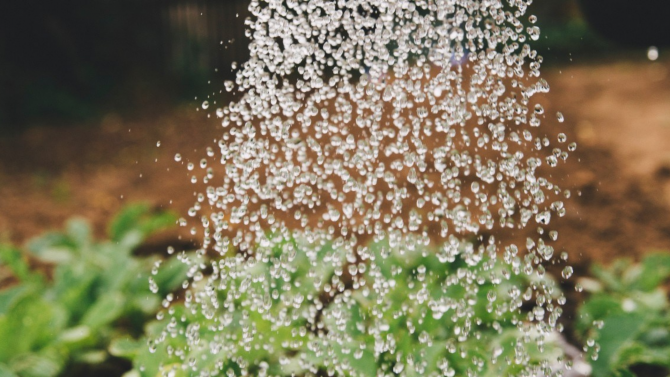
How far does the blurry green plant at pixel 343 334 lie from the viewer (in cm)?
172

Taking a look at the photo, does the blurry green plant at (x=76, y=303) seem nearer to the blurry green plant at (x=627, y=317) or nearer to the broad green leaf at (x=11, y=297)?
the broad green leaf at (x=11, y=297)

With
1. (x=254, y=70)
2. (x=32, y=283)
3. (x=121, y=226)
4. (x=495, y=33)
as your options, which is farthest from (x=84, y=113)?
(x=495, y=33)

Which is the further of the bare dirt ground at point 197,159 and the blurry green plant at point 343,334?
the bare dirt ground at point 197,159

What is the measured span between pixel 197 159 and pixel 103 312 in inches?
107

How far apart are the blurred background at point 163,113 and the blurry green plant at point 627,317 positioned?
0.25 meters

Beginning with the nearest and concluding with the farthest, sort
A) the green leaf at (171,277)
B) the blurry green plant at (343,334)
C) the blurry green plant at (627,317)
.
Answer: the blurry green plant at (343,334), the blurry green plant at (627,317), the green leaf at (171,277)

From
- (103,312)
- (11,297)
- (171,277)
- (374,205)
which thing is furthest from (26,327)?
(374,205)

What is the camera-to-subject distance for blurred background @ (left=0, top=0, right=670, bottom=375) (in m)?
3.10

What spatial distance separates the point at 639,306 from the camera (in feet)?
7.35

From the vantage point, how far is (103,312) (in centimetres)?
212

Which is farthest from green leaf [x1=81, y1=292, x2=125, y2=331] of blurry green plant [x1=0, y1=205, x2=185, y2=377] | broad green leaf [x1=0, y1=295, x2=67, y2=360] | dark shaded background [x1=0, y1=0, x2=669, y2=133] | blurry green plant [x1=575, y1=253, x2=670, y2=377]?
dark shaded background [x1=0, y1=0, x2=669, y2=133]

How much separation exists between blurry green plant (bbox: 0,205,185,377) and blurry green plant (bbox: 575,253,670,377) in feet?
4.49

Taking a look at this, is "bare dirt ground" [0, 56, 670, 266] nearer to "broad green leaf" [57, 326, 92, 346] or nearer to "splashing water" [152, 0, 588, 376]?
"splashing water" [152, 0, 588, 376]

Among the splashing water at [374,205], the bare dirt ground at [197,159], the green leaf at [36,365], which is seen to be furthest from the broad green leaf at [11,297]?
the bare dirt ground at [197,159]
